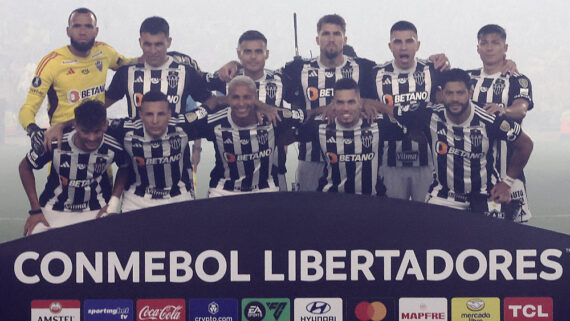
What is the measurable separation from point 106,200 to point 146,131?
0.52 m

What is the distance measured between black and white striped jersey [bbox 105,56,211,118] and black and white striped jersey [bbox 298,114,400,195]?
0.95m

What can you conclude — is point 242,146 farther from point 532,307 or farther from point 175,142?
point 532,307

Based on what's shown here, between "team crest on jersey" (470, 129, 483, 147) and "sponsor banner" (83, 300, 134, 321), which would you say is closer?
"sponsor banner" (83, 300, 134, 321)

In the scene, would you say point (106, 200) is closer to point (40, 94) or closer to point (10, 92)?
point (40, 94)

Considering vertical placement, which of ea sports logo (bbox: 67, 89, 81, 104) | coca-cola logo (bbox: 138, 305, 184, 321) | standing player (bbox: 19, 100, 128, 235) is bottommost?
coca-cola logo (bbox: 138, 305, 184, 321)

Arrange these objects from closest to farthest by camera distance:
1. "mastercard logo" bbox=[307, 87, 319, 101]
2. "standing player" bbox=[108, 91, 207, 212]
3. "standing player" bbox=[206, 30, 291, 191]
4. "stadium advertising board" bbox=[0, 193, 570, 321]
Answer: "stadium advertising board" bbox=[0, 193, 570, 321], "standing player" bbox=[108, 91, 207, 212], "standing player" bbox=[206, 30, 291, 191], "mastercard logo" bbox=[307, 87, 319, 101]

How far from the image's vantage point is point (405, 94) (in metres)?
4.69

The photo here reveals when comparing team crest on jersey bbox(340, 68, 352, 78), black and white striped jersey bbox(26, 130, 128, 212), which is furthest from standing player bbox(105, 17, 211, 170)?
team crest on jersey bbox(340, 68, 352, 78)

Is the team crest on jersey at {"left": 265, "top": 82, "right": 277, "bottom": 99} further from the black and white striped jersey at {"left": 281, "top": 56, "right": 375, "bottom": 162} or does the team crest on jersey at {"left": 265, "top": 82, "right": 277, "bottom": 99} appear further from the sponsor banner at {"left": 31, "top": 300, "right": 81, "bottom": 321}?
the sponsor banner at {"left": 31, "top": 300, "right": 81, "bottom": 321}

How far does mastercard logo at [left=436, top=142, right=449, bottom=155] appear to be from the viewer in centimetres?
416

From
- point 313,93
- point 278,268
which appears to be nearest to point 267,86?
point 313,93

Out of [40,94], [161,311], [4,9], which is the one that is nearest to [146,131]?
[40,94]

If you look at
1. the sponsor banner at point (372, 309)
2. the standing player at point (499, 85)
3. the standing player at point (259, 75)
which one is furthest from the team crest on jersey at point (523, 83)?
the sponsor banner at point (372, 309)

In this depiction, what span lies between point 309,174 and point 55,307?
2.26m
